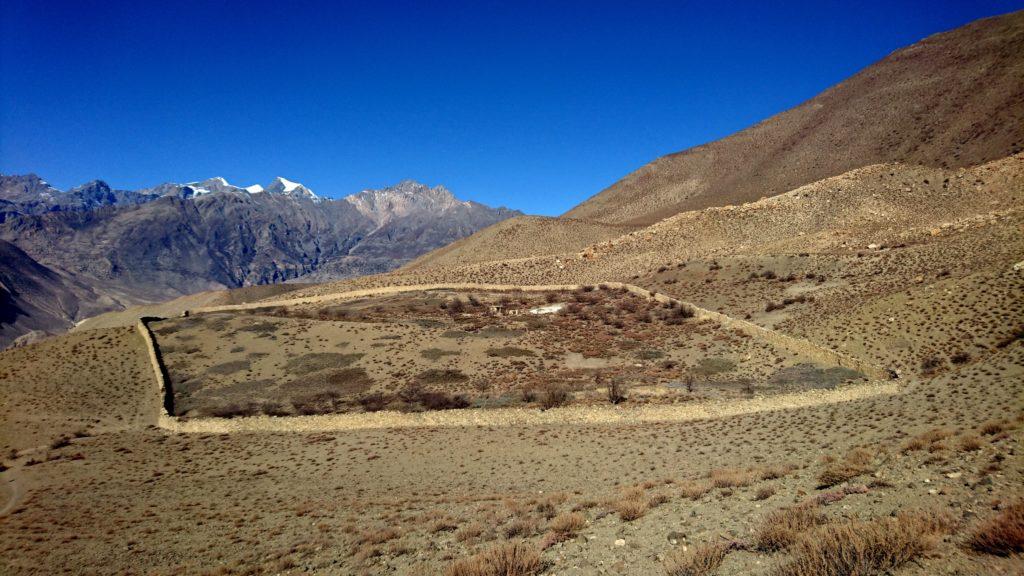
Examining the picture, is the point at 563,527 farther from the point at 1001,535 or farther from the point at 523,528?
the point at 1001,535

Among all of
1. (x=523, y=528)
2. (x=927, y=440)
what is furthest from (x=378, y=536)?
(x=927, y=440)

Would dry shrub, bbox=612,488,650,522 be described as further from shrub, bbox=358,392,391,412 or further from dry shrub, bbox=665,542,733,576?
shrub, bbox=358,392,391,412

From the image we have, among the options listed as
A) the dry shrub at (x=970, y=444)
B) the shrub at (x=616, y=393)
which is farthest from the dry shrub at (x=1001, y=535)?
the shrub at (x=616, y=393)

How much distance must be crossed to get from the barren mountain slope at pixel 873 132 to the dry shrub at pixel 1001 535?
2338 inches

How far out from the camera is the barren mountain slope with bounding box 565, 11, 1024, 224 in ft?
192

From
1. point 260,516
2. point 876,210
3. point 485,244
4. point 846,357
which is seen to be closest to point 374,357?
point 260,516

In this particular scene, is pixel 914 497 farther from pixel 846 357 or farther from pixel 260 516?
pixel 846 357

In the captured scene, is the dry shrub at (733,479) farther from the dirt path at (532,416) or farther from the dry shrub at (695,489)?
the dirt path at (532,416)

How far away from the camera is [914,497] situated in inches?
328

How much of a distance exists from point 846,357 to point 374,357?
23.9m

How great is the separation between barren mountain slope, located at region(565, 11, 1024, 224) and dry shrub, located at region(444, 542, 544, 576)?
61.8m

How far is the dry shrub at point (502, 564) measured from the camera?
26.5 ft

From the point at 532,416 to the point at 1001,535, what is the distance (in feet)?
56.0

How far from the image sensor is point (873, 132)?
73188mm
